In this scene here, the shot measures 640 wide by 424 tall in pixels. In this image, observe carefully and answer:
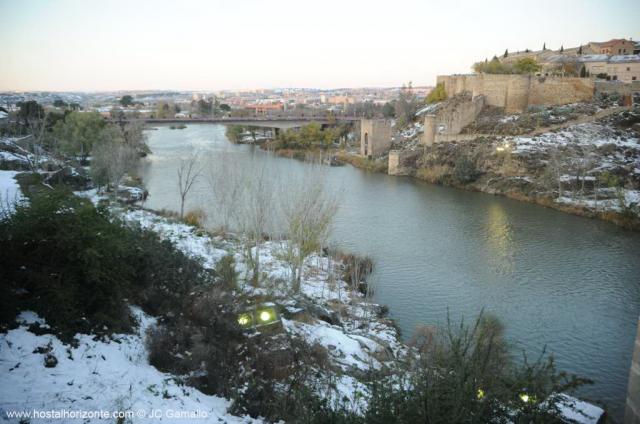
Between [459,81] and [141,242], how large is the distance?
31.8 m

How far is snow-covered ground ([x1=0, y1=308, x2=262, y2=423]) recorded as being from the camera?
4.21m

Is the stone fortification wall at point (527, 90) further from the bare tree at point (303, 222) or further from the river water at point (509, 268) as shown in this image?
the bare tree at point (303, 222)

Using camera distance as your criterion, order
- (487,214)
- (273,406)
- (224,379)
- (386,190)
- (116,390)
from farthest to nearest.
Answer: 1. (386,190)
2. (487,214)
3. (224,379)
4. (273,406)
5. (116,390)

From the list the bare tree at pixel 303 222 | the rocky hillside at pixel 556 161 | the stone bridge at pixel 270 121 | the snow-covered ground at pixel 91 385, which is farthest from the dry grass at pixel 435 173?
the snow-covered ground at pixel 91 385

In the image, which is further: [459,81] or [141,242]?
[459,81]

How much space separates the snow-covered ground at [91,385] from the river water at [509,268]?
19.1 ft

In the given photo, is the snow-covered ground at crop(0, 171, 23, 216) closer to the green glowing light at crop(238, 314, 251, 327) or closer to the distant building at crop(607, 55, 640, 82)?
the green glowing light at crop(238, 314, 251, 327)

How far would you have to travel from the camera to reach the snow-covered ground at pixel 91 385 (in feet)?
13.8

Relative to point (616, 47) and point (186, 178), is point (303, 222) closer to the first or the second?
point (186, 178)

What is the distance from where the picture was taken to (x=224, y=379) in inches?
219

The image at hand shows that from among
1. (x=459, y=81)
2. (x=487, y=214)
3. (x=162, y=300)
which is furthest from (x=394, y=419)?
(x=459, y=81)

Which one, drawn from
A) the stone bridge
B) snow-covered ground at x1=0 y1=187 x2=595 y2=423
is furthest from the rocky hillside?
snow-covered ground at x1=0 y1=187 x2=595 y2=423

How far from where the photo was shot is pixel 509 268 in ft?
43.4

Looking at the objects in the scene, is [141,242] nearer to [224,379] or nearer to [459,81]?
[224,379]
